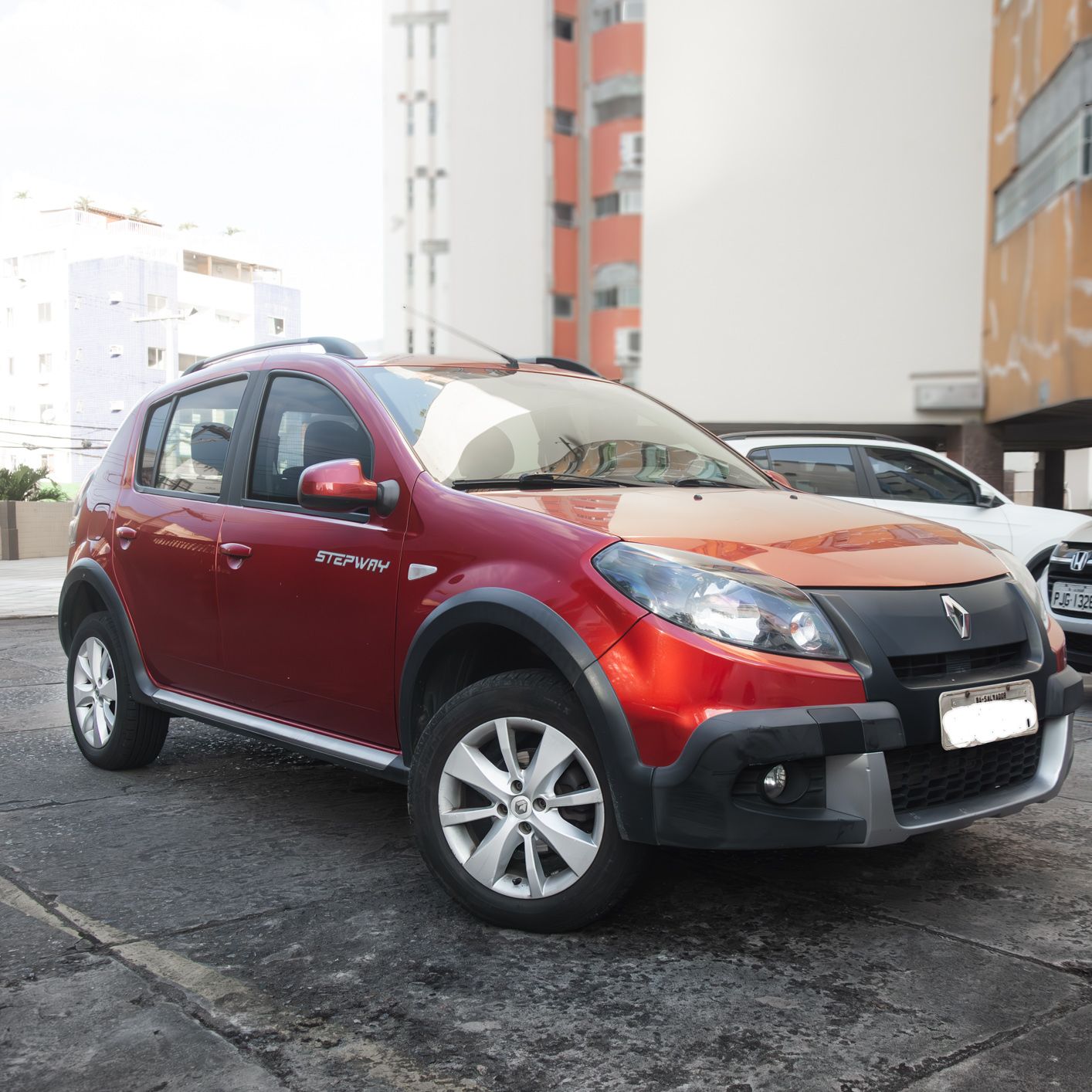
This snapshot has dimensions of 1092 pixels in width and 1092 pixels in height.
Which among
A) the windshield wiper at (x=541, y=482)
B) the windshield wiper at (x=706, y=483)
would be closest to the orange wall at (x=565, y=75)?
the windshield wiper at (x=706, y=483)

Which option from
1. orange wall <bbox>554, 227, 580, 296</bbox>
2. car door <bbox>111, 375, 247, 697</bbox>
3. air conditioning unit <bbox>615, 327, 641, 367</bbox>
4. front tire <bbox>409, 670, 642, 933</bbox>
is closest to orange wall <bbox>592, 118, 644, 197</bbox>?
orange wall <bbox>554, 227, 580, 296</bbox>

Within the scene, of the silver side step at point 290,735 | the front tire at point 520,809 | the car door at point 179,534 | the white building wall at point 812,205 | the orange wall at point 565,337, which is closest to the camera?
the front tire at point 520,809

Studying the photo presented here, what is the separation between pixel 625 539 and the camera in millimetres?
3215

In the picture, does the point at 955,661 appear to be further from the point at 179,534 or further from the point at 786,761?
the point at 179,534

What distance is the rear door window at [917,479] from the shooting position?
9.43 m

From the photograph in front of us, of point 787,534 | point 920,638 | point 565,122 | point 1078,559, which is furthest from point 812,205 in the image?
point 920,638

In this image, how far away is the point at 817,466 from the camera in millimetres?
9578

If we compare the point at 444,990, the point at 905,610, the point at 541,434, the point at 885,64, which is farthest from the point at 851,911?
the point at 885,64

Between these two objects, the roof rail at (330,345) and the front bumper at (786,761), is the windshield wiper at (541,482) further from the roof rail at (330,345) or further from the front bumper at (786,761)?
the front bumper at (786,761)

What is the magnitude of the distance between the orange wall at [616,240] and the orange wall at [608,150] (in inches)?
39.9

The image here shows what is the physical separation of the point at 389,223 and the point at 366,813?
122 feet

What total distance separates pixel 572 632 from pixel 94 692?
3044mm

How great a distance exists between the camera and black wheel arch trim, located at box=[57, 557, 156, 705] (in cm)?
496

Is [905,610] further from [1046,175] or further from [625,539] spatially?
[1046,175]
